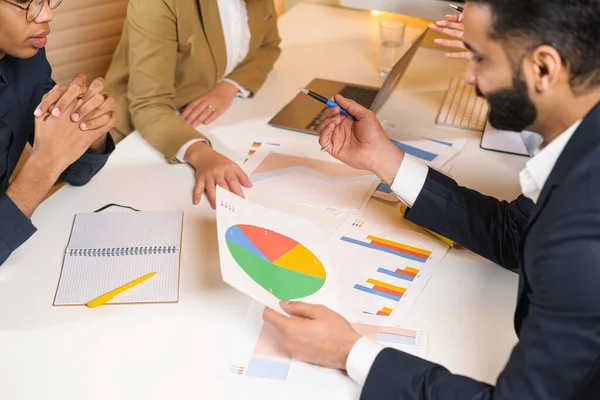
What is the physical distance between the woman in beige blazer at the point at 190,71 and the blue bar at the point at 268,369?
18.5 inches

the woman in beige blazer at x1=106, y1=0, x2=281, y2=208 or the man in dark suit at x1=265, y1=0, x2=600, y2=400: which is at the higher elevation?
the man in dark suit at x1=265, y1=0, x2=600, y2=400

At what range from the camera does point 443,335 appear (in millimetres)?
1042

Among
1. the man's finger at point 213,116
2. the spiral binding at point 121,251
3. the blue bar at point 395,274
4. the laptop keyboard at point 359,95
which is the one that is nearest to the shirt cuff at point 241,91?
the man's finger at point 213,116

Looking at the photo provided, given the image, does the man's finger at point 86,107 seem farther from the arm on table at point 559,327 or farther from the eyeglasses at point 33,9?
the arm on table at point 559,327

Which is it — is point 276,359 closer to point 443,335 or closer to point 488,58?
A: point 443,335

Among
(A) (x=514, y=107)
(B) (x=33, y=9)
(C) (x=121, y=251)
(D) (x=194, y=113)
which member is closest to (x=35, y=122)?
(B) (x=33, y=9)

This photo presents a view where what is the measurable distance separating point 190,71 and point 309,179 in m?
0.53

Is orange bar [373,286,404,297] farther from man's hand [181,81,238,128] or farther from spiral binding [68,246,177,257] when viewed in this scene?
man's hand [181,81,238,128]

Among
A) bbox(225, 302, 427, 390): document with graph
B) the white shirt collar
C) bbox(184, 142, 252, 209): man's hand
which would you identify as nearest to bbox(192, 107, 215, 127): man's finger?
bbox(184, 142, 252, 209): man's hand

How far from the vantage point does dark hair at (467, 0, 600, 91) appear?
0.84 metres

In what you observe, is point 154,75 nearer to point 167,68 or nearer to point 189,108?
point 167,68

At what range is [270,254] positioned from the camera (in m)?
1.14

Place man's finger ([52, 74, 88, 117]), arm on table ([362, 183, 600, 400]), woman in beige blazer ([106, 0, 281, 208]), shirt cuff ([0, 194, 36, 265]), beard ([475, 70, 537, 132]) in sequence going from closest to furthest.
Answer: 1. arm on table ([362, 183, 600, 400])
2. beard ([475, 70, 537, 132])
3. shirt cuff ([0, 194, 36, 265])
4. man's finger ([52, 74, 88, 117])
5. woman in beige blazer ([106, 0, 281, 208])

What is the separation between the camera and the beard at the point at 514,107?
93 cm
